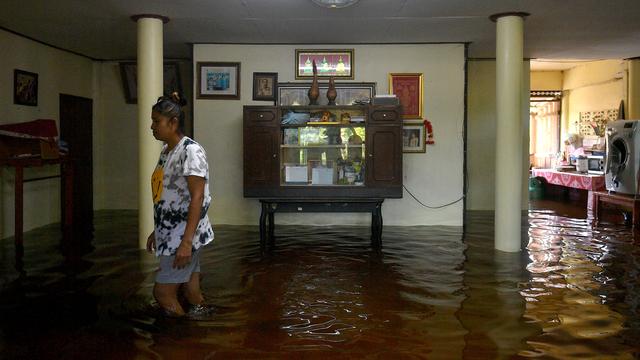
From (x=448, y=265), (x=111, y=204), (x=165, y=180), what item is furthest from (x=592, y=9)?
(x=111, y=204)

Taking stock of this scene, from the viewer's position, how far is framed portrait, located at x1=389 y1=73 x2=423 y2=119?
338 inches

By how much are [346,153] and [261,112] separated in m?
Result: 1.24

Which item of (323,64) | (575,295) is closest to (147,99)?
(323,64)

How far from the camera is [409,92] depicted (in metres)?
8.62

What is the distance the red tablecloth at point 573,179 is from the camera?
10.3m

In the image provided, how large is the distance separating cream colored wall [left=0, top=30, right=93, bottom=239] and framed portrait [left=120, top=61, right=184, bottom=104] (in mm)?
622

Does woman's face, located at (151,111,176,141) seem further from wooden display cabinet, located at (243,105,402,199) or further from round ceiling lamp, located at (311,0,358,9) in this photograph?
wooden display cabinet, located at (243,105,402,199)

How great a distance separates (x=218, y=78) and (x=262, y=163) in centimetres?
161

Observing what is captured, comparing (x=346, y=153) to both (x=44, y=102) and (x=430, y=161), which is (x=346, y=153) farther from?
(x=44, y=102)

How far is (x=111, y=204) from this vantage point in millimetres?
10547

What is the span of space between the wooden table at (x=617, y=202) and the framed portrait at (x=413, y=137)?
2973 mm

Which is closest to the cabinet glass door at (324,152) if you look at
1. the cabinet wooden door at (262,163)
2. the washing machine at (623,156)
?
the cabinet wooden door at (262,163)

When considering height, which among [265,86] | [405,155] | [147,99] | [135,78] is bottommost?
[405,155]

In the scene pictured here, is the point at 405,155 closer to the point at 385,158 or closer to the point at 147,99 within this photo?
the point at 385,158
